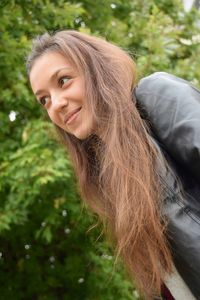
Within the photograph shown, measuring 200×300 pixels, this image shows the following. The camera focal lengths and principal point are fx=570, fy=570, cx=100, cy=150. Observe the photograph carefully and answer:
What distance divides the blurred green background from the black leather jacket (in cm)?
177

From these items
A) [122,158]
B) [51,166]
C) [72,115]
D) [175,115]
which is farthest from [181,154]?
[51,166]

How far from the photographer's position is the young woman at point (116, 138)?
193 centimetres

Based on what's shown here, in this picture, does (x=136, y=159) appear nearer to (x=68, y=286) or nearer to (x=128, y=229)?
(x=128, y=229)

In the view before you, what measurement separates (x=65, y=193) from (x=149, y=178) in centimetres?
213

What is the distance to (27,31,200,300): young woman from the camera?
1.93 m

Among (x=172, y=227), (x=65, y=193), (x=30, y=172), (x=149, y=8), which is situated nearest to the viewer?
(x=172, y=227)

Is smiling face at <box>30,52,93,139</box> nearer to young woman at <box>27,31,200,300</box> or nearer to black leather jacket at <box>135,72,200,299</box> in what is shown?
young woman at <box>27,31,200,300</box>

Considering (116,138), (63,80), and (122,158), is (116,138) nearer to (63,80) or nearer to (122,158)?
(122,158)

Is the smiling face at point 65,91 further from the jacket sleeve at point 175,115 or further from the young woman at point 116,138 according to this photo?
the jacket sleeve at point 175,115

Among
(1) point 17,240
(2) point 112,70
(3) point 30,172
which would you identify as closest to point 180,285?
(2) point 112,70

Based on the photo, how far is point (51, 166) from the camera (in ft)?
11.9

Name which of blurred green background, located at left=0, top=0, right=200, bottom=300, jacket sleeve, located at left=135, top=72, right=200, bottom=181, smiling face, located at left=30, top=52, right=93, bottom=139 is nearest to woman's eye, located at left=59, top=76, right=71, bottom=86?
smiling face, located at left=30, top=52, right=93, bottom=139

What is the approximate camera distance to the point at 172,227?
182cm

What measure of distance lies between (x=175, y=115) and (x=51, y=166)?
1.90 meters
